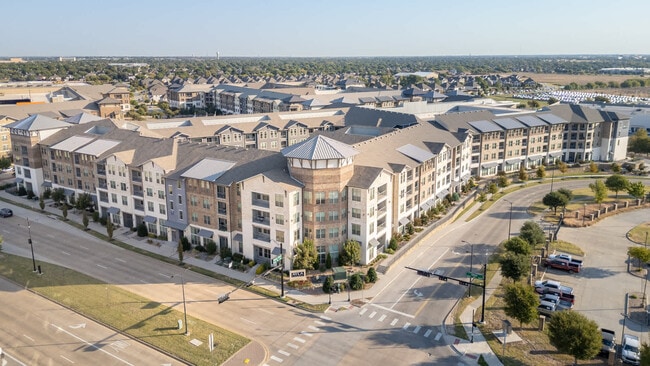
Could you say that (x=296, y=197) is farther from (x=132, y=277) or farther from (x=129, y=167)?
(x=129, y=167)

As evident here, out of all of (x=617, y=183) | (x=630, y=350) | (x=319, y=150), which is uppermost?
(x=319, y=150)

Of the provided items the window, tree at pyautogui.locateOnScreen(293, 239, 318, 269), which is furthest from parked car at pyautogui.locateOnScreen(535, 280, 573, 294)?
tree at pyautogui.locateOnScreen(293, 239, 318, 269)

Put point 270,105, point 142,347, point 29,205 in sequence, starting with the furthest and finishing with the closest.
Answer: point 270,105 → point 29,205 → point 142,347

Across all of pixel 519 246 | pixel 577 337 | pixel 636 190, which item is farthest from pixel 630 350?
pixel 636 190

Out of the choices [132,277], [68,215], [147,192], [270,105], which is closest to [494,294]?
[132,277]

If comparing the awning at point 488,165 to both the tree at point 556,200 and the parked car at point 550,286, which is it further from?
the parked car at point 550,286

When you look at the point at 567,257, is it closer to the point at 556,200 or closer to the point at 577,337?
the point at 556,200
